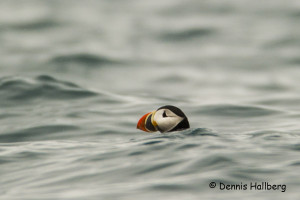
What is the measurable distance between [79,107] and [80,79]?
481 centimetres

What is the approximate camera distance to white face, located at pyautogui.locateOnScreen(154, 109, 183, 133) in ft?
29.5

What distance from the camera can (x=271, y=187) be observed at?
20.6ft

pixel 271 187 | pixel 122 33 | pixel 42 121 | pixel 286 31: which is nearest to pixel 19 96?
pixel 42 121

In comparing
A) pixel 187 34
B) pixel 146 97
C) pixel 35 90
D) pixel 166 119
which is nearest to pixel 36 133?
pixel 166 119

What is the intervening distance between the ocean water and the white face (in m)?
0.39

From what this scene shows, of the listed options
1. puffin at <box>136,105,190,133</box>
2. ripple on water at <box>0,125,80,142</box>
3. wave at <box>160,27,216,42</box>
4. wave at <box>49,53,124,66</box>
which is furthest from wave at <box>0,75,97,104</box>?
wave at <box>160,27,216,42</box>

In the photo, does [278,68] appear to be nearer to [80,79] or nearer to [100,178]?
[80,79]

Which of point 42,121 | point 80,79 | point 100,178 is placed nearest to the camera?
point 100,178

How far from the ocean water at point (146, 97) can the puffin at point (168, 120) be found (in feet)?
1.12

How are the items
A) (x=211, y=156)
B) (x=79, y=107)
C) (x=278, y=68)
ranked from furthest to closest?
(x=278, y=68) → (x=79, y=107) → (x=211, y=156)

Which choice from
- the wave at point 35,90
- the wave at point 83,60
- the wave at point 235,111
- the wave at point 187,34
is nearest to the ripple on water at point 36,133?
the wave at point 35,90

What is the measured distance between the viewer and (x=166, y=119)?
908cm

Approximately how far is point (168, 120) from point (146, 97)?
6.73 m

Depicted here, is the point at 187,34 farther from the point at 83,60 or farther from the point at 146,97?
the point at 146,97
